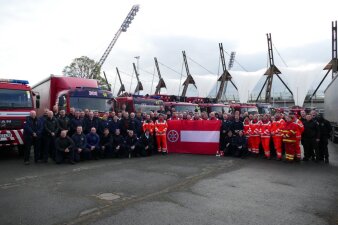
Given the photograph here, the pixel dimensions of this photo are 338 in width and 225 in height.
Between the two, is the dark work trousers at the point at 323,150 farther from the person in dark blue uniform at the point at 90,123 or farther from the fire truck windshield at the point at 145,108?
the fire truck windshield at the point at 145,108

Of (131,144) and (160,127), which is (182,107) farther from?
(131,144)

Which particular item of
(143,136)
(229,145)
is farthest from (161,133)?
(229,145)

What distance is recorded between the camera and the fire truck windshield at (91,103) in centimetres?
1356

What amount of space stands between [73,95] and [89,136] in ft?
9.51

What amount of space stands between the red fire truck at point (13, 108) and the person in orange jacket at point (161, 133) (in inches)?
185

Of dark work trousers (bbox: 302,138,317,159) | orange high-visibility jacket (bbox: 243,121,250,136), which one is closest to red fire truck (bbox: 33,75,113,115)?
orange high-visibility jacket (bbox: 243,121,250,136)

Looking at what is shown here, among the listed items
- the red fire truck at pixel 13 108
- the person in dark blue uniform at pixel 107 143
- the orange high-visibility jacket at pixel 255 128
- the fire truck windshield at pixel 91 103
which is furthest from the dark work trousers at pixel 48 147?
the orange high-visibility jacket at pixel 255 128

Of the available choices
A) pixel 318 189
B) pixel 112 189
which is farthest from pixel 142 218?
pixel 318 189

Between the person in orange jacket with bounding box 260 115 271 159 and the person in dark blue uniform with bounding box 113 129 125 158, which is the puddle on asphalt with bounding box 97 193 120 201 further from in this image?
the person in orange jacket with bounding box 260 115 271 159

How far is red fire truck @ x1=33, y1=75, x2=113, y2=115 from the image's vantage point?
44.5ft

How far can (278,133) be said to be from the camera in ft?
37.4

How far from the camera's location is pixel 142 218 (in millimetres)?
Result: 5164

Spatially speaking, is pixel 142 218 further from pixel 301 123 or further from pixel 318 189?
pixel 301 123

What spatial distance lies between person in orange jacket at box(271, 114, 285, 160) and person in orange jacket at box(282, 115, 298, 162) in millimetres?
196
